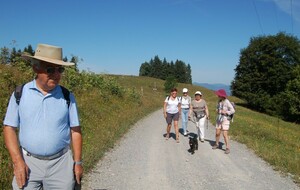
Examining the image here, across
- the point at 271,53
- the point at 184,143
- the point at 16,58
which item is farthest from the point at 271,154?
the point at 271,53

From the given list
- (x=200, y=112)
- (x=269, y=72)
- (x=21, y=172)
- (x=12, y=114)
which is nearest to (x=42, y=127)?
(x=12, y=114)

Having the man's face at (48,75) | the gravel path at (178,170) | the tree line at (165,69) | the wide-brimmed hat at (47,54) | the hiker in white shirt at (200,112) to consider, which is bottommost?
the gravel path at (178,170)

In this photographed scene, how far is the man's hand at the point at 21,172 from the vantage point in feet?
11.0

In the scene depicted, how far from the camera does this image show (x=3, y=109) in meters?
10.5

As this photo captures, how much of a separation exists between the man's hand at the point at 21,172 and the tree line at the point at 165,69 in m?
137

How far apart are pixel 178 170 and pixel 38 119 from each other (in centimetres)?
579

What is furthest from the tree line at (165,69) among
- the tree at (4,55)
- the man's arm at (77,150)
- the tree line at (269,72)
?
the man's arm at (77,150)

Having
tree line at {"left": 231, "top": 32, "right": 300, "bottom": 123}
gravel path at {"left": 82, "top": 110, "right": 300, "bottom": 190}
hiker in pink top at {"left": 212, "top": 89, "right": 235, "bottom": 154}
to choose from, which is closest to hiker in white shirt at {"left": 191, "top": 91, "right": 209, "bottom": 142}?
gravel path at {"left": 82, "top": 110, "right": 300, "bottom": 190}

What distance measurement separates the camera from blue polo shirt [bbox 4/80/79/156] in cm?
341

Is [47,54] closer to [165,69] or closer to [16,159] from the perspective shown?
[16,159]

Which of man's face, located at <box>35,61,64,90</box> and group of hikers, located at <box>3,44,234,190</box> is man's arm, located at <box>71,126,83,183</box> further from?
man's face, located at <box>35,61,64,90</box>

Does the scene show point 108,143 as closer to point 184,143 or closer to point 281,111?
point 184,143

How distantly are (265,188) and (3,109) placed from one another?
7737 millimetres

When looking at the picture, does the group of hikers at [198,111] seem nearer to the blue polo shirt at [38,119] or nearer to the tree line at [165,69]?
the blue polo shirt at [38,119]
